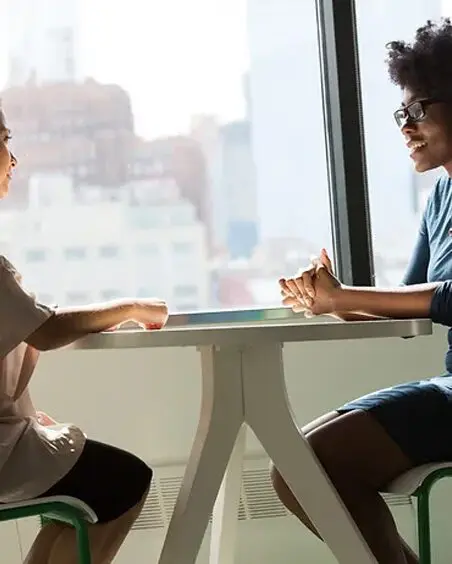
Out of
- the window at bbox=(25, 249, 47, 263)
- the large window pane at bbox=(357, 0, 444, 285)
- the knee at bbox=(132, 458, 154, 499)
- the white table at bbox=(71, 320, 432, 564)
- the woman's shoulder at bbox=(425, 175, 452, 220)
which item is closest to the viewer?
the white table at bbox=(71, 320, 432, 564)

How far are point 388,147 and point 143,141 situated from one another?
672mm

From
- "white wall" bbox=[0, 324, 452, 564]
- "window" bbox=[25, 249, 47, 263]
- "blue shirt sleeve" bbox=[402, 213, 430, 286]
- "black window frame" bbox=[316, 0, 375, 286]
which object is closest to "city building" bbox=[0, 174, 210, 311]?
"window" bbox=[25, 249, 47, 263]

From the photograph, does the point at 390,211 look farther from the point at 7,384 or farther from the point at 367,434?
the point at 7,384

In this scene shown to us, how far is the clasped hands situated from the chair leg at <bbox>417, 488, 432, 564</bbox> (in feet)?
1.21

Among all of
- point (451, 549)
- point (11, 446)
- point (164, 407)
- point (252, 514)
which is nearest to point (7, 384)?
point (11, 446)

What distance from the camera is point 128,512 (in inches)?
60.5

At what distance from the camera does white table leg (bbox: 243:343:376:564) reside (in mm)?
1451

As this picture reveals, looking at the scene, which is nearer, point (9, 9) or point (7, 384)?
point (7, 384)

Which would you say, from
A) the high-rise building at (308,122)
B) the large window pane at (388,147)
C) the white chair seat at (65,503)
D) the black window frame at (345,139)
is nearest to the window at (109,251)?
the high-rise building at (308,122)

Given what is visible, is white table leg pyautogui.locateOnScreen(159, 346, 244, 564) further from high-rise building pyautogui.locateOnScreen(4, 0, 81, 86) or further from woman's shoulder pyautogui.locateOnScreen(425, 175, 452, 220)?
high-rise building pyautogui.locateOnScreen(4, 0, 81, 86)

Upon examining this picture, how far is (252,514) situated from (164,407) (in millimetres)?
341

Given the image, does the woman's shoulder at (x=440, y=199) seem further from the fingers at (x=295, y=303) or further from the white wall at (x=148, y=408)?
the white wall at (x=148, y=408)

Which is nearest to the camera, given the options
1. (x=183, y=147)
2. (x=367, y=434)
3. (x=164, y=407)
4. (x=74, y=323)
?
(x=74, y=323)

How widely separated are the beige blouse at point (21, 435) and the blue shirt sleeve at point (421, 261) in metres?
0.83
